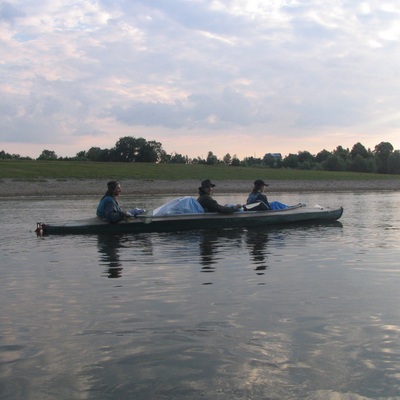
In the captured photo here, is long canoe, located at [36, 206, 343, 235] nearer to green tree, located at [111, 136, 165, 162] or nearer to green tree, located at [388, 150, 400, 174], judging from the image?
green tree, located at [111, 136, 165, 162]

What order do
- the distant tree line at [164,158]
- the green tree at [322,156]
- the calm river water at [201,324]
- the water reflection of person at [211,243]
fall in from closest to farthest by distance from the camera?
the calm river water at [201,324], the water reflection of person at [211,243], the distant tree line at [164,158], the green tree at [322,156]

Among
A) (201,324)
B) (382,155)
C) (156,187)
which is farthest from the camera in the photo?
(382,155)

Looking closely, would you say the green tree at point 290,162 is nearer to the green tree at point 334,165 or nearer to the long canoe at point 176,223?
the green tree at point 334,165

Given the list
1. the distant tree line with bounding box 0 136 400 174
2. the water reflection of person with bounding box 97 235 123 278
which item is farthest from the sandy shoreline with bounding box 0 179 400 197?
the distant tree line with bounding box 0 136 400 174

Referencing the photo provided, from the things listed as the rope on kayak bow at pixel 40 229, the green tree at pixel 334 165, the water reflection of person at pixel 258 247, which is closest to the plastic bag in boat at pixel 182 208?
the water reflection of person at pixel 258 247

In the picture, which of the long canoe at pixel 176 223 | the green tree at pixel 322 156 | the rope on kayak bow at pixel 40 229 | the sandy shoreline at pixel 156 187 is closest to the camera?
the rope on kayak bow at pixel 40 229

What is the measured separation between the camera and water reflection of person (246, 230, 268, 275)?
9.30 metres

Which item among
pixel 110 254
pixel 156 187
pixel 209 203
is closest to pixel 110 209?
pixel 209 203

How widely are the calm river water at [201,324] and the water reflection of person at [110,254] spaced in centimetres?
4

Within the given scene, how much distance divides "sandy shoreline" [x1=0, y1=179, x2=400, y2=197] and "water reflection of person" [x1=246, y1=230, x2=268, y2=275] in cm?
2439

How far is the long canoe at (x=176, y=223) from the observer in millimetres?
14203

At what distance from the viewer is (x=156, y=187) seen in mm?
41906

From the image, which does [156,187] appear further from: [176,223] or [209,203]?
[176,223]

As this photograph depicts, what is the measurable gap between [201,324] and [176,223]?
895cm
